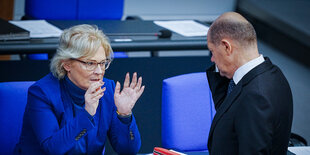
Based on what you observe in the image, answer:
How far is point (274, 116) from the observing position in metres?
1.76

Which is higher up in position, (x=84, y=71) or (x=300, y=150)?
(x=84, y=71)

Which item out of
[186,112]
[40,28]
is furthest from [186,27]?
[186,112]

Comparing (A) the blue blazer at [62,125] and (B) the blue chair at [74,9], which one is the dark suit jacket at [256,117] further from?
(B) the blue chair at [74,9]

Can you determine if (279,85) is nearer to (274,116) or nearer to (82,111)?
(274,116)

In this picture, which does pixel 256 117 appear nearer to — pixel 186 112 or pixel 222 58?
pixel 222 58

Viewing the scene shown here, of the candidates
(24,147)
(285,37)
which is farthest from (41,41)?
(285,37)

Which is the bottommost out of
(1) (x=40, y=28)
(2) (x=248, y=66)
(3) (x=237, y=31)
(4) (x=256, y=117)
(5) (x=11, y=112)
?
(5) (x=11, y=112)

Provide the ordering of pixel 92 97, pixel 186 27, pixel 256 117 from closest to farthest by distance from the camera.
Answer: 1. pixel 256 117
2. pixel 92 97
3. pixel 186 27

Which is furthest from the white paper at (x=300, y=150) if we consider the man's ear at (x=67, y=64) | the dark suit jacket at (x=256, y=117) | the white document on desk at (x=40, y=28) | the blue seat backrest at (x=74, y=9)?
the blue seat backrest at (x=74, y=9)

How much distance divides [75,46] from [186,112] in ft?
2.24

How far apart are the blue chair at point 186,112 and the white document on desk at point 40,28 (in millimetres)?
997

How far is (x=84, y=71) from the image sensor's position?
88.8 inches

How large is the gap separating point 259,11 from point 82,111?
473cm

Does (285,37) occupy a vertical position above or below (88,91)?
below
